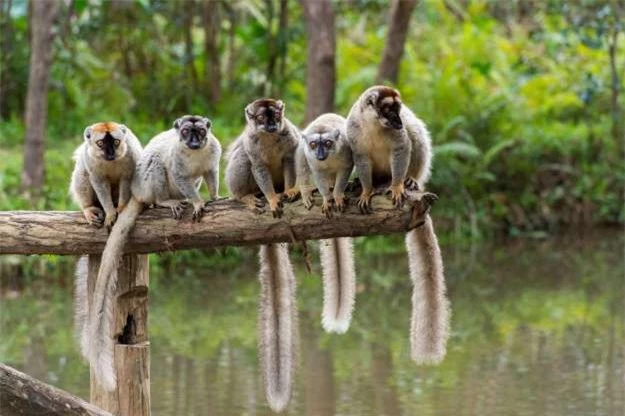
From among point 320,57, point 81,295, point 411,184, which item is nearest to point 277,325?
point 411,184

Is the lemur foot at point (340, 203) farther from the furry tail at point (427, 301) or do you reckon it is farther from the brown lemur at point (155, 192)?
the brown lemur at point (155, 192)

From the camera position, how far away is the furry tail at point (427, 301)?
623 cm

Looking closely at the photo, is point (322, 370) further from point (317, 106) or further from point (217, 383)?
point (317, 106)

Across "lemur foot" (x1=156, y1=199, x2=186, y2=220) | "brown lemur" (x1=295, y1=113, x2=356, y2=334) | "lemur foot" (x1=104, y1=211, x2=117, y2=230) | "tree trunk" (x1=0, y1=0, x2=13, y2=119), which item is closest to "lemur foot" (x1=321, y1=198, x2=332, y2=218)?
"brown lemur" (x1=295, y1=113, x2=356, y2=334)

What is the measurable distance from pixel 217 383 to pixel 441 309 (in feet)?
10.9

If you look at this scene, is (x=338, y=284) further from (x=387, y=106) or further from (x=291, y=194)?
(x=387, y=106)

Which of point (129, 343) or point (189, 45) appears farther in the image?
point (189, 45)

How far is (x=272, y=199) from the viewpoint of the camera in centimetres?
614

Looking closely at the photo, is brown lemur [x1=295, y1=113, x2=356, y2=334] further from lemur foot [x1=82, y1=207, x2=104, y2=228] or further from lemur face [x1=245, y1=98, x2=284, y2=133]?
lemur foot [x1=82, y1=207, x2=104, y2=228]

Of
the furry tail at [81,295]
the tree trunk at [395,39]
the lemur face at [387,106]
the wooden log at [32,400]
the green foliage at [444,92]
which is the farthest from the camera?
the green foliage at [444,92]

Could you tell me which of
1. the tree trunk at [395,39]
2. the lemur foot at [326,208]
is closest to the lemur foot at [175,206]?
the lemur foot at [326,208]

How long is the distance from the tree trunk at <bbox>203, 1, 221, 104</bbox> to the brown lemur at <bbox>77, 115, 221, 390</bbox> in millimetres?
11461

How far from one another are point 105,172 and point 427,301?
1.79 meters

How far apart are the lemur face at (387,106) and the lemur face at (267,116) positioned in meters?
0.50
